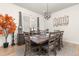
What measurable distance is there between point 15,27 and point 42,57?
748mm

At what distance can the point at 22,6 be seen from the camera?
1.66m

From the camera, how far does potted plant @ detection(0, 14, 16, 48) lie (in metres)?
1.66

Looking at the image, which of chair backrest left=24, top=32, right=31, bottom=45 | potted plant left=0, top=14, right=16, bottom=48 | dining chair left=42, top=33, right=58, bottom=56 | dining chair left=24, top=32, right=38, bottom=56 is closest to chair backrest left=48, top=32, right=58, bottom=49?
dining chair left=42, top=33, right=58, bottom=56

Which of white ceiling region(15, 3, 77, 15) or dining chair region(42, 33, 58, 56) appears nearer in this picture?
white ceiling region(15, 3, 77, 15)

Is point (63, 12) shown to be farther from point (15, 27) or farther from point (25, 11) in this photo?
point (15, 27)

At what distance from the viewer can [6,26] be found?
167 centimetres

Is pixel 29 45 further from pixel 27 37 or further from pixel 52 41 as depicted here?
pixel 52 41

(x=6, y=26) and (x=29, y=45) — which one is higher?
(x=6, y=26)

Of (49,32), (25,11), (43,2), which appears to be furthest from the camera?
(49,32)

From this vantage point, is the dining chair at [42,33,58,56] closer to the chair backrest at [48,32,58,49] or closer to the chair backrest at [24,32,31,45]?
the chair backrest at [48,32,58,49]

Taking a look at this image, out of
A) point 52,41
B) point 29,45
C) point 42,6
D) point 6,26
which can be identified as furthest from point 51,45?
point 6,26

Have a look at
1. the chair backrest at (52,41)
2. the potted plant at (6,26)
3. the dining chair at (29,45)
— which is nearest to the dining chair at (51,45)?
the chair backrest at (52,41)

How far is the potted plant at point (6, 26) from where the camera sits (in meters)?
1.66

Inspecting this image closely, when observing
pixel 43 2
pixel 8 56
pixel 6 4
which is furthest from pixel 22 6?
pixel 8 56
